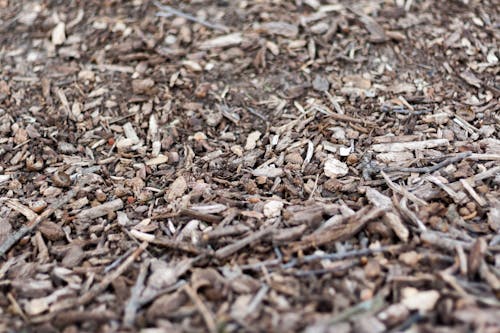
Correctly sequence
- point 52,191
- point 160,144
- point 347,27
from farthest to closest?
point 347,27, point 160,144, point 52,191

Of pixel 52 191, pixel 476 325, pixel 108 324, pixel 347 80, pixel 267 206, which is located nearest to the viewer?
pixel 476 325

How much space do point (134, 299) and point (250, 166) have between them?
0.98m

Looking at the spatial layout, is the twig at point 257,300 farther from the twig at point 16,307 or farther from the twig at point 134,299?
the twig at point 16,307

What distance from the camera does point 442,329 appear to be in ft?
5.92

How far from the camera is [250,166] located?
277 cm

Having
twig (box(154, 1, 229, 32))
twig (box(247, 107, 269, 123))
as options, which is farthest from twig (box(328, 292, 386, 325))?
twig (box(154, 1, 229, 32))

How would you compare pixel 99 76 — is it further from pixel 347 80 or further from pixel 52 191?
pixel 347 80

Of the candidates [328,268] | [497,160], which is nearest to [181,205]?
[328,268]

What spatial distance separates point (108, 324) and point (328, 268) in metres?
0.83

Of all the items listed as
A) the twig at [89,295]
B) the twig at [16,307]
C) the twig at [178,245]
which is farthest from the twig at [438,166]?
the twig at [16,307]

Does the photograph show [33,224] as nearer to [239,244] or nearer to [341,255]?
[239,244]

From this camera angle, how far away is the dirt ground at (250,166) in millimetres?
1984

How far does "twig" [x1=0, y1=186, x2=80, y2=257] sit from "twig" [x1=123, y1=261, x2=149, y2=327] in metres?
0.62

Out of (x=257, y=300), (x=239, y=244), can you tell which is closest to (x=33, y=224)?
(x=239, y=244)
